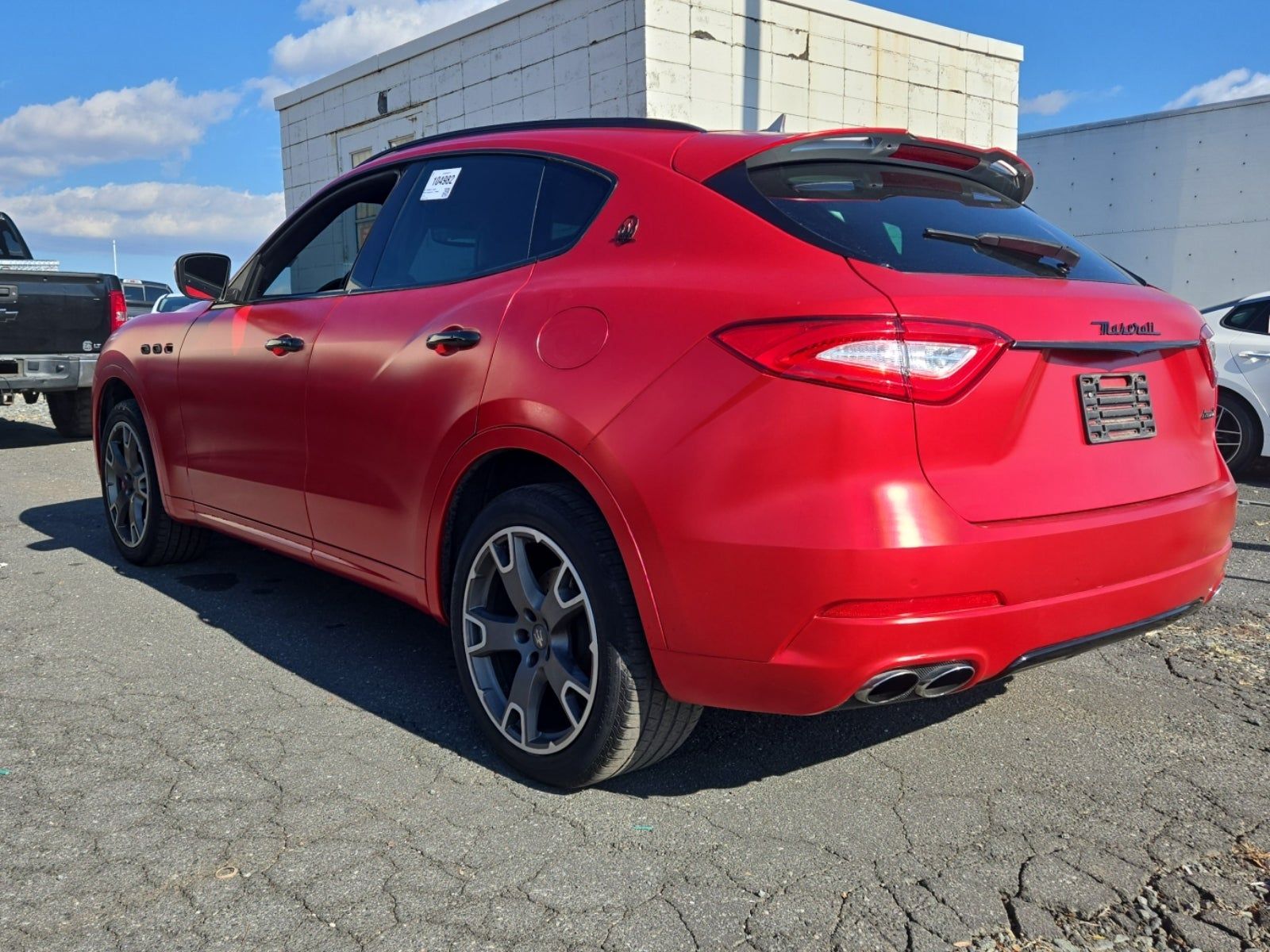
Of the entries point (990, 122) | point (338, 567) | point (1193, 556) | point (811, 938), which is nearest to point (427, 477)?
point (338, 567)

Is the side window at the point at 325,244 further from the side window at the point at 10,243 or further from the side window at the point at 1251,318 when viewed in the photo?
the side window at the point at 10,243

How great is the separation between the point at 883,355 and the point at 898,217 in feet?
1.76

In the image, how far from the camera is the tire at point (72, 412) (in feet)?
35.1

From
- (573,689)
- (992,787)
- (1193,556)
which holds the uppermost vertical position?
(1193,556)

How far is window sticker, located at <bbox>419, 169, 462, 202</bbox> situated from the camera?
3.54 m

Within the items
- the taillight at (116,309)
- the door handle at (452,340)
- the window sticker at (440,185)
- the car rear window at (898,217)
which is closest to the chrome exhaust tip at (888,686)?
the car rear window at (898,217)

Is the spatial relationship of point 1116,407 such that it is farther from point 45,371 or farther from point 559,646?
point 45,371

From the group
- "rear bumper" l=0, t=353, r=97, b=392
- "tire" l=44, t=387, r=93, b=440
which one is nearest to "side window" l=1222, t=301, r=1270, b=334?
"rear bumper" l=0, t=353, r=97, b=392

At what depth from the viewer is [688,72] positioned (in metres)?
11.0

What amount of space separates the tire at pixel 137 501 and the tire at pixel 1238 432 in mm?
6923

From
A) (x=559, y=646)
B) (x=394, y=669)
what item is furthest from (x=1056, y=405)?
(x=394, y=669)

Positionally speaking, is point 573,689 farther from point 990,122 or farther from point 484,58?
point 990,122

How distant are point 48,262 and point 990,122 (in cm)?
1126

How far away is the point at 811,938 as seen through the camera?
2.20 meters
